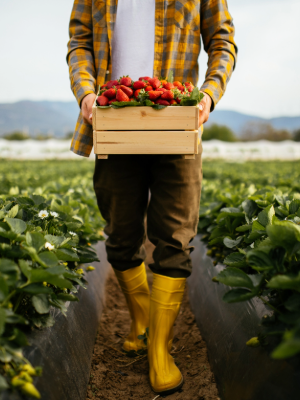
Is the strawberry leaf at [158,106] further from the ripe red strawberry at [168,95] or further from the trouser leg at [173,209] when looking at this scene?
the trouser leg at [173,209]

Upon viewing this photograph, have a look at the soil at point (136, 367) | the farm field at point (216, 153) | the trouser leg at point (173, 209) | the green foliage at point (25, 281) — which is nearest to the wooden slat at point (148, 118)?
the trouser leg at point (173, 209)

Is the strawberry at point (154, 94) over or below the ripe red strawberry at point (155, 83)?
below

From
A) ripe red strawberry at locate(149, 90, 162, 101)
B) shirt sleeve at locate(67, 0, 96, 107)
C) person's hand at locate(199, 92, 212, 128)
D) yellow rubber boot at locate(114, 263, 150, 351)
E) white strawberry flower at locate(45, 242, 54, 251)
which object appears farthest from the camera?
yellow rubber boot at locate(114, 263, 150, 351)

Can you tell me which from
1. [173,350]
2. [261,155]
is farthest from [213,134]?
[173,350]

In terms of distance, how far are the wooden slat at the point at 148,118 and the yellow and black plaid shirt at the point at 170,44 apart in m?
0.29

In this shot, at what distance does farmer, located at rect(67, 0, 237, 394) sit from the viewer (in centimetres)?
192

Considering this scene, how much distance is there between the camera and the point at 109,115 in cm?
170

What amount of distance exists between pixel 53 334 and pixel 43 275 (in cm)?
43

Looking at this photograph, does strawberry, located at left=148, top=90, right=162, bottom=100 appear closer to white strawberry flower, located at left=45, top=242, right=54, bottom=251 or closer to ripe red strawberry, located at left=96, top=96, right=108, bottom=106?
ripe red strawberry, located at left=96, top=96, right=108, bottom=106

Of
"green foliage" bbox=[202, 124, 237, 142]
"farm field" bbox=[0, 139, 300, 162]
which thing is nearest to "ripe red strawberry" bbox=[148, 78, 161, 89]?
"farm field" bbox=[0, 139, 300, 162]

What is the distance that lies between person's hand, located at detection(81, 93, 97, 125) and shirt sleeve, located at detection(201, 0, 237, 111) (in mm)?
578

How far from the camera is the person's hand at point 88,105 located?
1842mm

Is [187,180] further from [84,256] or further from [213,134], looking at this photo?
[213,134]

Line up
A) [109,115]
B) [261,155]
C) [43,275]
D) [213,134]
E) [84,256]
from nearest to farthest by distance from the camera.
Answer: [43,275], [109,115], [84,256], [261,155], [213,134]
